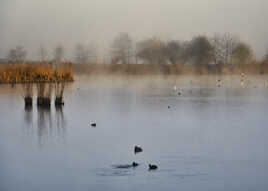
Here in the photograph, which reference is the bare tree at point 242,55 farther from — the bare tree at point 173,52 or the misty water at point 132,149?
the misty water at point 132,149

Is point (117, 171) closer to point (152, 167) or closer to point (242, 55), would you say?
point (152, 167)

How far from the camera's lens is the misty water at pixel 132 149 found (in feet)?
18.1

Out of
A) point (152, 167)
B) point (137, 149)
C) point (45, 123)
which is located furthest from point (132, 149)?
point (45, 123)

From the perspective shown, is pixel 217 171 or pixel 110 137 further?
pixel 110 137

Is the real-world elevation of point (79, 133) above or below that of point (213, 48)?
below

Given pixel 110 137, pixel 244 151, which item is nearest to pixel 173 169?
pixel 244 151

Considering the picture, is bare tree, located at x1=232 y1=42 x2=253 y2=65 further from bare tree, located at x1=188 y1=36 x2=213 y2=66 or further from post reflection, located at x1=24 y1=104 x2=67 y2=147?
post reflection, located at x1=24 y1=104 x2=67 y2=147

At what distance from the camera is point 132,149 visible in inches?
290

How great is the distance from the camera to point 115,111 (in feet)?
44.4

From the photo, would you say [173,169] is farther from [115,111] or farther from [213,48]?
[213,48]

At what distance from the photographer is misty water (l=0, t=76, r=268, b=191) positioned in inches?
217

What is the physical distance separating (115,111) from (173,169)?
760 centimetres

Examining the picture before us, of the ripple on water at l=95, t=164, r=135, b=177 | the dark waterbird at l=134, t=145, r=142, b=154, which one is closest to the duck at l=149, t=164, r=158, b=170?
the ripple on water at l=95, t=164, r=135, b=177

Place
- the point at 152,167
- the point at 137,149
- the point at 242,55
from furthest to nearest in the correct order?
the point at 242,55 → the point at 137,149 → the point at 152,167
